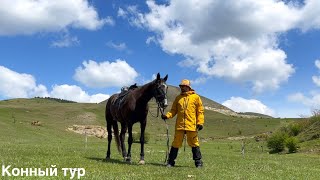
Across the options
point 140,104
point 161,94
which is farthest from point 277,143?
point 161,94

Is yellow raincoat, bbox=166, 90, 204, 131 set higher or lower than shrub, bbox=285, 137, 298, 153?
higher

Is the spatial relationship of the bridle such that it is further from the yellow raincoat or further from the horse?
the yellow raincoat

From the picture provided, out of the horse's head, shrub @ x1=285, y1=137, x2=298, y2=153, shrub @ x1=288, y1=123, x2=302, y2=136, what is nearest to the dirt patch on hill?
shrub @ x1=288, y1=123, x2=302, y2=136

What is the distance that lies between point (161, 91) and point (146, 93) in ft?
3.40

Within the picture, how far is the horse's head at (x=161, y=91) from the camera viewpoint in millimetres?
15938

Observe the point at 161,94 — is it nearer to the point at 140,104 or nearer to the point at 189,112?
the point at 140,104

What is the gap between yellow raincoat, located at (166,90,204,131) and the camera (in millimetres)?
16486

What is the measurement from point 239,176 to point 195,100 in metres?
4.04

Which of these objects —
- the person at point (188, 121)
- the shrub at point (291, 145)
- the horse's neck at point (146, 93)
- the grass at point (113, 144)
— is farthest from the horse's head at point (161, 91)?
the shrub at point (291, 145)

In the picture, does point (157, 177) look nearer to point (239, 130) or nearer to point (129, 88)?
point (129, 88)

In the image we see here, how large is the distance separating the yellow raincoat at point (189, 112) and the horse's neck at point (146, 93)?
1061mm

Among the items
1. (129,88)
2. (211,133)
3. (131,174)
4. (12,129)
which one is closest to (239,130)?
(211,133)

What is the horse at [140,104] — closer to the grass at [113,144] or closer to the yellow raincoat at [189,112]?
the yellow raincoat at [189,112]

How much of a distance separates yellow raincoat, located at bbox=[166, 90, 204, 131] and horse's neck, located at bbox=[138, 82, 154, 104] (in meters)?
1.06
